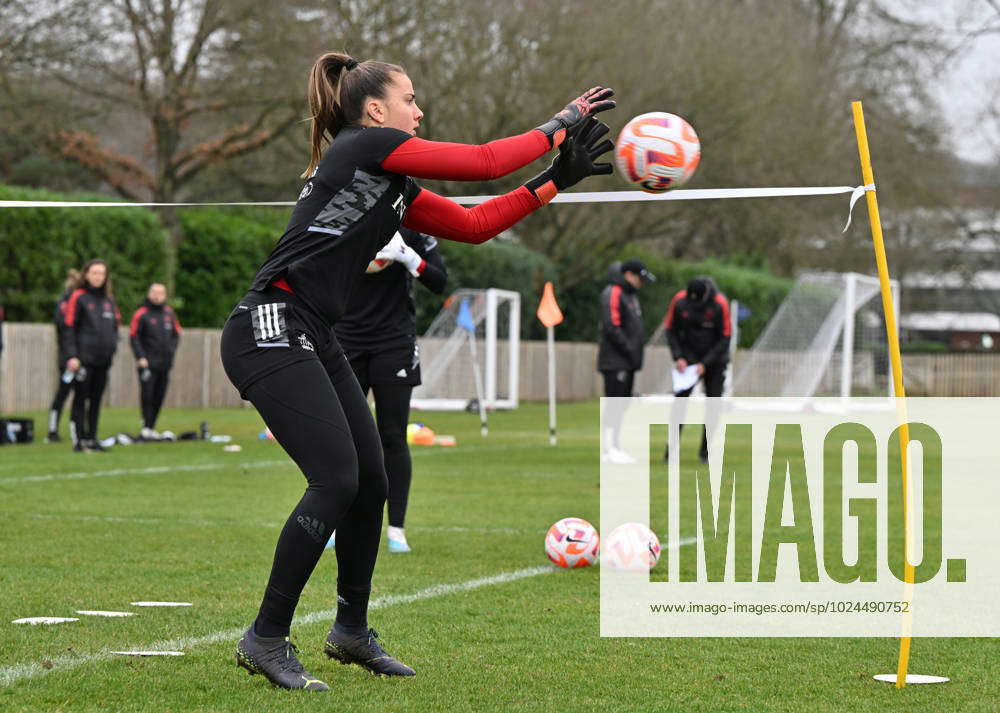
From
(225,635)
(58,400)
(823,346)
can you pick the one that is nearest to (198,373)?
(58,400)

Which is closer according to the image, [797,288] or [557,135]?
[557,135]

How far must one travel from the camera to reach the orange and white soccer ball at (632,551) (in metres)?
7.23

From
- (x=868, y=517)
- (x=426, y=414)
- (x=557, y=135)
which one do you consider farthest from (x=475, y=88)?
(x=557, y=135)

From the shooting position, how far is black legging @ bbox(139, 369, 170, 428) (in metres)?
17.0

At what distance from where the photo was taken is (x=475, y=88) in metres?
28.9

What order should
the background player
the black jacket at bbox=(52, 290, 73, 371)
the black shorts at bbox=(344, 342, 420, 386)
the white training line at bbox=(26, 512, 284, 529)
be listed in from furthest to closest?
1. the background player
2. the black jacket at bbox=(52, 290, 73, 371)
3. the white training line at bbox=(26, 512, 284, 529)
4. the black shorts at bbox=(344, 342, 420, 386)

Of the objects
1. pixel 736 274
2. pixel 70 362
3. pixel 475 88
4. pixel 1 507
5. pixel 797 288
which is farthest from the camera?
pixel 736 274

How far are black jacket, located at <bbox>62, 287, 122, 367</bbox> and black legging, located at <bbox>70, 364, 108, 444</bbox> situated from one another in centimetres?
11

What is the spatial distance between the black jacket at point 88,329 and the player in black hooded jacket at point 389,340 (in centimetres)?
858

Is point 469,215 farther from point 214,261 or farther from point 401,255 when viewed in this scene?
point 214,261

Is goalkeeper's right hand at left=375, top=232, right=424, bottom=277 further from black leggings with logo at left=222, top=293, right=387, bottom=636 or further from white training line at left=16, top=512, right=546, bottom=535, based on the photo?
black leggings with logo at left=222, top=293, right=387, bottom=636

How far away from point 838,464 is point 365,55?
543 inches

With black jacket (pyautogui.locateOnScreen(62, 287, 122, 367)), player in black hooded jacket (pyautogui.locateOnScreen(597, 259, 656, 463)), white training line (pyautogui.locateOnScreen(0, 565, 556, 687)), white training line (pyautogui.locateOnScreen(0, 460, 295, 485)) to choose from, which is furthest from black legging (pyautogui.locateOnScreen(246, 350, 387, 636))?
black jacket (pyautogui.locateOnScreen(62, 287, 122, 367))

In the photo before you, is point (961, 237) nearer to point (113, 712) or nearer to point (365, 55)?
point (365, 55)
